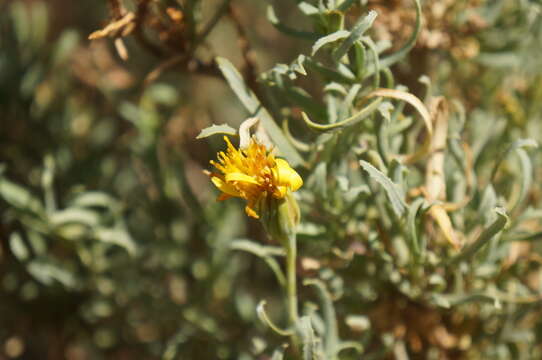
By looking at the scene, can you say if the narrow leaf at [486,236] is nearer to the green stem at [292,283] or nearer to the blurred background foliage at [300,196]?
the blurred background foliage at [300,196]

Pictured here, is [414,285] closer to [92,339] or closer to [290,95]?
[290,95]

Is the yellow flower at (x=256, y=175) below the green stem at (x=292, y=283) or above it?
above

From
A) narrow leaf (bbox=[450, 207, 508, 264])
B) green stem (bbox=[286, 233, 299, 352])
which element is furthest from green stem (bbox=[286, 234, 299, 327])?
narrow leaf (bbox=[450, 207, 508, 264])

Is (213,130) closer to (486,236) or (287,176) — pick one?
(287,176)

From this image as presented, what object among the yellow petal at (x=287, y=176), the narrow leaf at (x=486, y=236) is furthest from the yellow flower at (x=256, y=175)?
the narrow leaf at (x=486, y=236)

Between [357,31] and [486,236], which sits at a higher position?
[357,31]

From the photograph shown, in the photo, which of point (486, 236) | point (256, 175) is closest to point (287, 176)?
point (256, 175)
